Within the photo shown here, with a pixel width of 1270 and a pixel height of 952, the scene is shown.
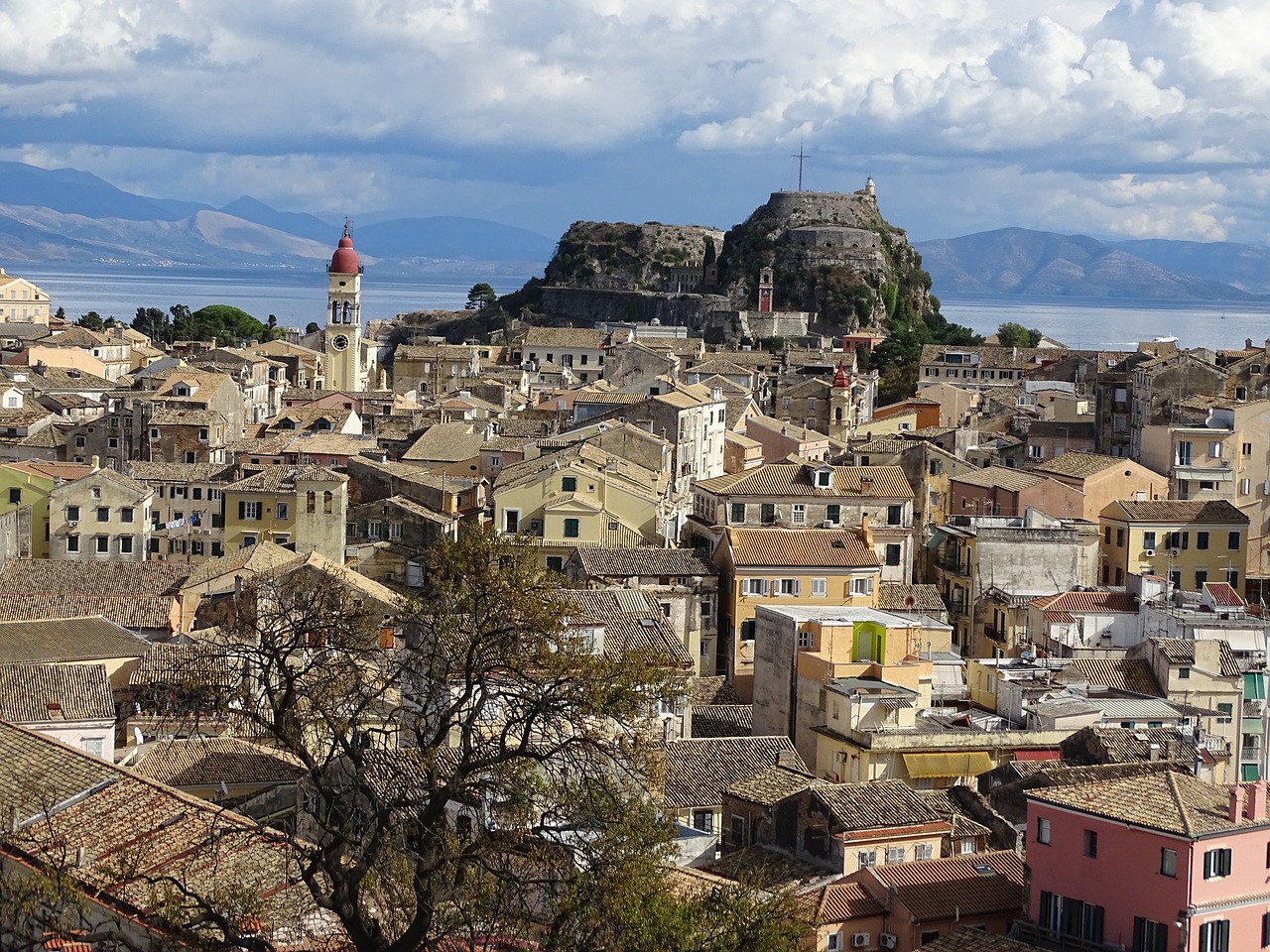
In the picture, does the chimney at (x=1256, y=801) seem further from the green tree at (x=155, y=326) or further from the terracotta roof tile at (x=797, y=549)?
the green tree at (x=155, y=326)

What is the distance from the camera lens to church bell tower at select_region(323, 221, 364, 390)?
101m

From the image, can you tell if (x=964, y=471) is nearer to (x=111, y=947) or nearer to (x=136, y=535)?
(x=136, y=535)

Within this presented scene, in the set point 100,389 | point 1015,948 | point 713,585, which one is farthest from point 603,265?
point 1015,948

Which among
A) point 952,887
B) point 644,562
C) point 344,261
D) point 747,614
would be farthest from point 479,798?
point 344,261

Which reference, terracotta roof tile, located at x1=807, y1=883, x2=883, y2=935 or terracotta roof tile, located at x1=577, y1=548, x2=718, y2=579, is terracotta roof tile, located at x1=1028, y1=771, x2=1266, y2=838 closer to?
terracotta roof tile, located at x1=807, y1=883, x2=883, y2=935

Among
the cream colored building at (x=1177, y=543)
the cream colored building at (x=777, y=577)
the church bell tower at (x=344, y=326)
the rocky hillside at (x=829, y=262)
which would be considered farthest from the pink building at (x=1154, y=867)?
the rocky hillside at (x=829, y=262)

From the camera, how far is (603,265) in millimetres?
147375

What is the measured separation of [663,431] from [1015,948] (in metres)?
36.4

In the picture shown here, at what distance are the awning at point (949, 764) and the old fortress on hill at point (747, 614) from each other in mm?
64

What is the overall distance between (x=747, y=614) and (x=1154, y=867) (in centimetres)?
1941

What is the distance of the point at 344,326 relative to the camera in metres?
104

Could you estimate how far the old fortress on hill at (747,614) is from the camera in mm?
22859

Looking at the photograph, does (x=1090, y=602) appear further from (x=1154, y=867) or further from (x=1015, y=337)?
(x=1015, y=337)

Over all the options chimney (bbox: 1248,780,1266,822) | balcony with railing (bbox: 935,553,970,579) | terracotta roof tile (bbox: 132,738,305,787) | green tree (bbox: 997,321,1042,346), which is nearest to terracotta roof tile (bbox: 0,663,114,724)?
terracotta roof tile (bbox: 132,738,305,787)
